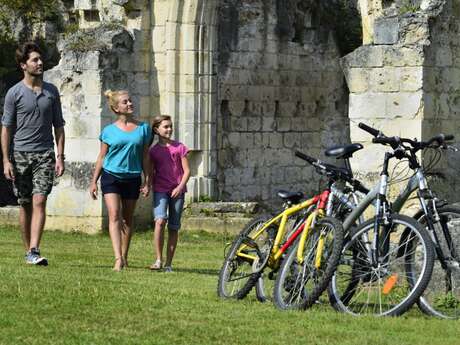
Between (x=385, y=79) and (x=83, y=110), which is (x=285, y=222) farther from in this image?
(x=83, y=110)

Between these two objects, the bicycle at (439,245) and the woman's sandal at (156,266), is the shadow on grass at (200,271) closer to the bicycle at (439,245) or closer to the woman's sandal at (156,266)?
the woman's sandal at (156,266)

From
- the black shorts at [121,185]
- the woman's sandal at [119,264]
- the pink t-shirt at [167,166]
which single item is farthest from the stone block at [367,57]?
the woman's sandal at [119,264]

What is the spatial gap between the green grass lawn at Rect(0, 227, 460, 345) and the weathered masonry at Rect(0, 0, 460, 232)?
4.29 m

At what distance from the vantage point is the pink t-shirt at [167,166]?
13.1m

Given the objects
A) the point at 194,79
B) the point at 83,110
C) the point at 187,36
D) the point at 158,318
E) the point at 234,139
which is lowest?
the point at 158,318

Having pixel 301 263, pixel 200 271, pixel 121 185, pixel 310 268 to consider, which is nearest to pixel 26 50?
pixel 121 185

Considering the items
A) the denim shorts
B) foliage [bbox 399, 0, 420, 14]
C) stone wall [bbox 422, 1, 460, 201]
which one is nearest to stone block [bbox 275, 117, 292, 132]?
stone wall [bbox 422, 1, 460, 201]

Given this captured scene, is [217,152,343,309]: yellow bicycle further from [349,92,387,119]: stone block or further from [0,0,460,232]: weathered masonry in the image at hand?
[0,0,460,232]: weathered masonry

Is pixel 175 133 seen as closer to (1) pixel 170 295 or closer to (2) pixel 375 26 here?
(2) pixel 375 26

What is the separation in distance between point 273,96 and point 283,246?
1201 cm

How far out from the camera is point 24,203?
12469 mm

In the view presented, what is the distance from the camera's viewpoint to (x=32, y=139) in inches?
487

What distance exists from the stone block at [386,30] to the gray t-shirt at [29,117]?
4.33m

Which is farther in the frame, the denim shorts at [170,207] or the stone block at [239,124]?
the stone block at [239,124]
